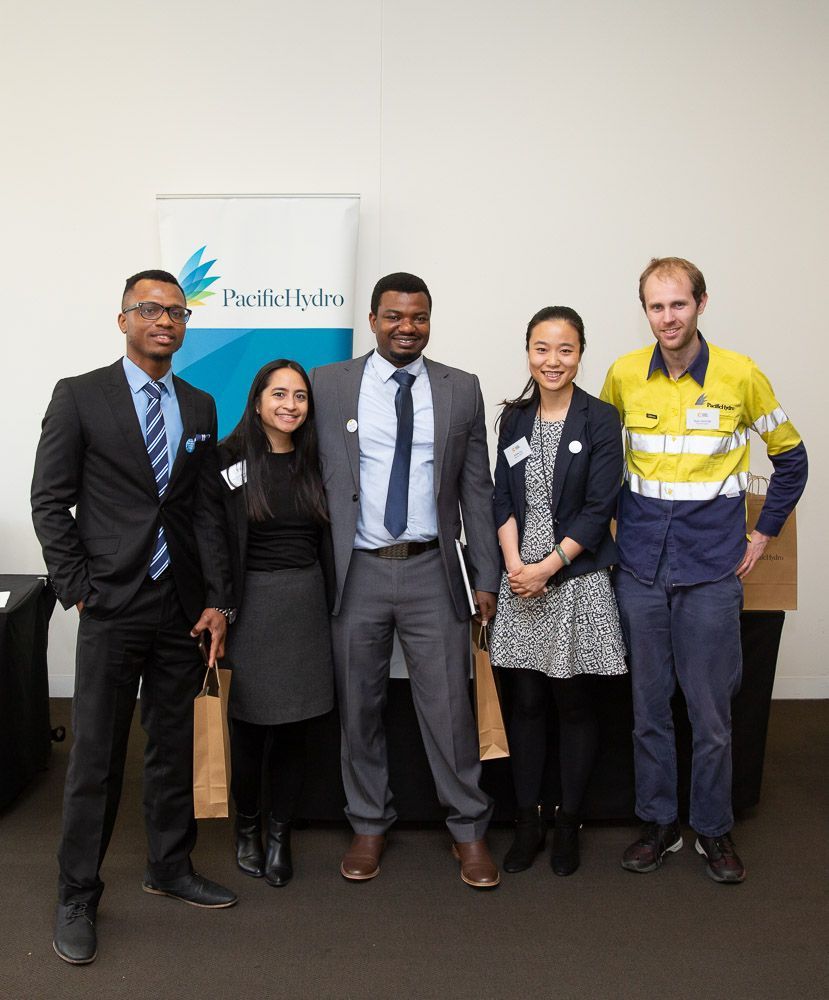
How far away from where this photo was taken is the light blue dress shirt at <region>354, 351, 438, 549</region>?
8.27 ft

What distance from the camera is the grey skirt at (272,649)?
2.47m

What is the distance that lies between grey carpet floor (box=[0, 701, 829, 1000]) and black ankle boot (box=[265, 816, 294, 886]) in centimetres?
4

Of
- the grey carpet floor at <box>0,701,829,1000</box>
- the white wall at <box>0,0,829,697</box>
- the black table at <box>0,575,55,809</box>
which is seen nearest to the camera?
the grey carpet floor at <box>0,701,829,1000</box>

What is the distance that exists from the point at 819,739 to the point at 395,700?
7.08 ft

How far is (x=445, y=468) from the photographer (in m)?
2.52

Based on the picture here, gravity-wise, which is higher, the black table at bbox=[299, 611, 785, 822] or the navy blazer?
the navy blazer

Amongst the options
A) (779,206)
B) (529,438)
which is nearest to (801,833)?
(529,438)

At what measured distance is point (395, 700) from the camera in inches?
111

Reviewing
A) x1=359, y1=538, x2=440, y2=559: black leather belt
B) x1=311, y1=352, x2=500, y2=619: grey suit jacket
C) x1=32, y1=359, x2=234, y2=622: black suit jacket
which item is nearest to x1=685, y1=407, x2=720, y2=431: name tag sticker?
x1=311, y1=352, x2=500, y2=619: grey suit jacket

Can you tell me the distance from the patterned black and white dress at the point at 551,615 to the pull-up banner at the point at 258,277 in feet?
5.69

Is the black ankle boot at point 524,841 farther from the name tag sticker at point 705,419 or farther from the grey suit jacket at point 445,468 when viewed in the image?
the name tag sticker at point 705,419

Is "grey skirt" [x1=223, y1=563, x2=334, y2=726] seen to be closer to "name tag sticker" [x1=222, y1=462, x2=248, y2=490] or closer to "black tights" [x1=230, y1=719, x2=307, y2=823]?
"black tights" [x1=230, y1=719, x2=307, y2=823]

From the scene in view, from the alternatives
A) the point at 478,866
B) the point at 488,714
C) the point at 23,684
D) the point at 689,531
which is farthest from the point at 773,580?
the point at 23,684

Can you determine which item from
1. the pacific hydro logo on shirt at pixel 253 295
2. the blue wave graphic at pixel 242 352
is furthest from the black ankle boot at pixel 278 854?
the pacific hydro logo on shirt at pixel 253 295
